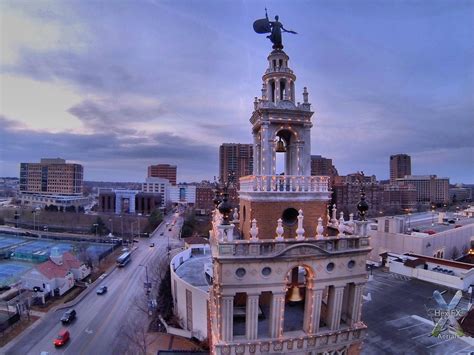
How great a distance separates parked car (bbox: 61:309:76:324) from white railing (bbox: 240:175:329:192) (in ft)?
109

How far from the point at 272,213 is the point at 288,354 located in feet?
15.9

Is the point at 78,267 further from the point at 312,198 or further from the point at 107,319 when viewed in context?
the point at 312,198

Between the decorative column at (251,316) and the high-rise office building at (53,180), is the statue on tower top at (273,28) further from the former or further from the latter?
the high-rise office building at (53,180)

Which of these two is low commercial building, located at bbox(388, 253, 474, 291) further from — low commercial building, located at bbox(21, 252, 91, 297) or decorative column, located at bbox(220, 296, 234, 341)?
low commercial building, located at bbox(21, 252, 91, 297)

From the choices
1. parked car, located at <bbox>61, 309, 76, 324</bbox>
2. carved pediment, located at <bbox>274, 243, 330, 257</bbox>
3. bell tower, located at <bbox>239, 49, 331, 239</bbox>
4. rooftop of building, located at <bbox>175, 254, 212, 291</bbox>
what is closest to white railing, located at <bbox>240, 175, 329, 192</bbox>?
bell tower, located at <bbox>239, 49, 331, 239</bbox>

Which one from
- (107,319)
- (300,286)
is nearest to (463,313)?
(300,286)

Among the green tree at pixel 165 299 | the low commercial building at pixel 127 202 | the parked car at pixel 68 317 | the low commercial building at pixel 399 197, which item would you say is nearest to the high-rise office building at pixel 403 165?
the low commercial building at pixel 399 197

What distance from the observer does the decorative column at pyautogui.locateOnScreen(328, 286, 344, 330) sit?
1047cm

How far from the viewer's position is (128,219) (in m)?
98.1

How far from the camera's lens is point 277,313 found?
977 centimetres

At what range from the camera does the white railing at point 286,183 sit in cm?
1107

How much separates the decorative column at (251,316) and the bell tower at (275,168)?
7.77ft

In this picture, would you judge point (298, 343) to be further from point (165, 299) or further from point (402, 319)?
point (165, 299)

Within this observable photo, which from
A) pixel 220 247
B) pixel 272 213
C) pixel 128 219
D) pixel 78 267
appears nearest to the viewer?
pixel 220 247
